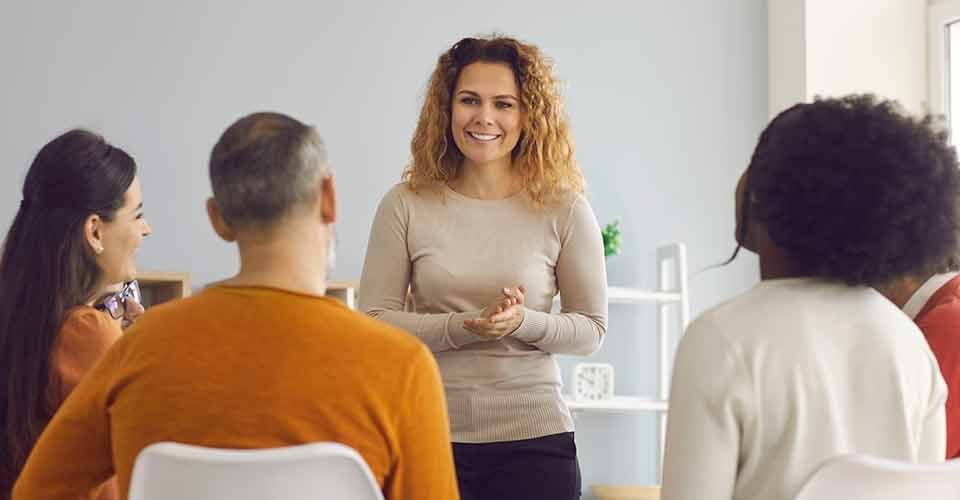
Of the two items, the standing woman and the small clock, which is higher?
the standing woman

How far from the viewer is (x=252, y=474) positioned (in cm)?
123

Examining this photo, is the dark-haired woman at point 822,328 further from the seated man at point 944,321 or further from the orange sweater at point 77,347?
the orange sweater at point 77,347

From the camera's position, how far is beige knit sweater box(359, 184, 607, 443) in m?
2.17

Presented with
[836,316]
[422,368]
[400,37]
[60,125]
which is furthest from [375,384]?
[400,37]

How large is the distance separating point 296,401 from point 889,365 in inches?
26.5

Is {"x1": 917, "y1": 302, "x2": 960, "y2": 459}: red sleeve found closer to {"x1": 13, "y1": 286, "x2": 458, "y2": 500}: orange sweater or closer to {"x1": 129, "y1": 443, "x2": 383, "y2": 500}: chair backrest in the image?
{"x1": 13, "y1": 286, "x2": 458, "y2": 500}: orange sweater

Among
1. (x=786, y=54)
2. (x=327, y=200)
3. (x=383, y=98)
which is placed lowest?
(x=327, y=200)

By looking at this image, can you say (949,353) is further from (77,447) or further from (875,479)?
(77,447)

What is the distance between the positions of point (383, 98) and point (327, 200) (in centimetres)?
267

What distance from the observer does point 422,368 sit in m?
1.36

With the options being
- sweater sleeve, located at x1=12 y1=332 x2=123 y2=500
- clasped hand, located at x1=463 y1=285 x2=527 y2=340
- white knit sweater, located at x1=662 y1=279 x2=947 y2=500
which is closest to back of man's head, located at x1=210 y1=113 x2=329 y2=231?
sweater sleeve, located at x1=12 y1=332 x2=123 y2=500

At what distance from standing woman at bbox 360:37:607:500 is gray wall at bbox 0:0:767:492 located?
5.08ft

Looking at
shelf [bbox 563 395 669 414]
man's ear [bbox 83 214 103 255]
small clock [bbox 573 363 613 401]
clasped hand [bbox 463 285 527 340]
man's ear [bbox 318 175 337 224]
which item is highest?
man's ear [bbox 318 175 337 224]

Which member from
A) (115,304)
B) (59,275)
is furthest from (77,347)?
(115,304)
